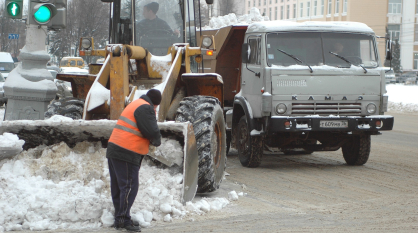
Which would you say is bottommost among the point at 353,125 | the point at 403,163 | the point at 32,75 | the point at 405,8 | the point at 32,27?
the point at 403,163

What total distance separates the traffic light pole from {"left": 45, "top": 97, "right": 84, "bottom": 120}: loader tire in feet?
1.68

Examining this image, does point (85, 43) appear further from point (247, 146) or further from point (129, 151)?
point (129, 151)

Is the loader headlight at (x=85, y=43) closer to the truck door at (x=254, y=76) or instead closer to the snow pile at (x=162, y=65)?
the snow pile at (x=162, y=65)

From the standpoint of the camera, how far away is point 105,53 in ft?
29.2

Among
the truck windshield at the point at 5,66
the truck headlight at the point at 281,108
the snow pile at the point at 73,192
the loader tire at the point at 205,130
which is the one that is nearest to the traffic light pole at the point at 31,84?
the snow pile at the point at 73,192

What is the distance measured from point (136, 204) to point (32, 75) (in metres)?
4.13

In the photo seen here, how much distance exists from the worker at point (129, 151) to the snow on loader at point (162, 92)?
0.77 meters

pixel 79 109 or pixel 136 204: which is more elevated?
pixel 79 109

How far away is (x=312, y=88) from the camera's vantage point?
997 cm

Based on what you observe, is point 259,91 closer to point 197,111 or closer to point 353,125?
point 353,125

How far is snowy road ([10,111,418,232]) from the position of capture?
6309 mm

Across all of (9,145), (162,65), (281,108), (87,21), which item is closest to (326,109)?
(281,108)

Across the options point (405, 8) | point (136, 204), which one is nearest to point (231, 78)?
point (136, 204)

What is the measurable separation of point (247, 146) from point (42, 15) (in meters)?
4.03
